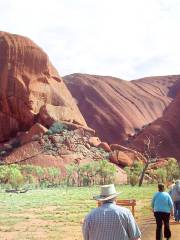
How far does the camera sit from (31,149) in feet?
247

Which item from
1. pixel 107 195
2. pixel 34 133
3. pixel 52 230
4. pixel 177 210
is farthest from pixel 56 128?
pixel 107 195

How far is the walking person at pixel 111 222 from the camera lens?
662cm

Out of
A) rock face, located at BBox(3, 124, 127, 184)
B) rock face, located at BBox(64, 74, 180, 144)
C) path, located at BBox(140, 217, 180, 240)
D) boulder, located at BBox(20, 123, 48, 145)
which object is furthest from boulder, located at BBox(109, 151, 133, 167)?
path, located at BBox(140, 217, 180, 240)

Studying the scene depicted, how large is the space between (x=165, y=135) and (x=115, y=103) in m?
34.1

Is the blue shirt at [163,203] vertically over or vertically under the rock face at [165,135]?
under

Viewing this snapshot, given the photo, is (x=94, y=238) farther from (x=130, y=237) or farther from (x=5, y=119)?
(x=5, y=119)

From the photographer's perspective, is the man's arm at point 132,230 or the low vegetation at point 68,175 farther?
the low vegetation at point 68,175

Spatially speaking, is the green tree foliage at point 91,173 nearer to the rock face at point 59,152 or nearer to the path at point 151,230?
the rock face at point 59,152

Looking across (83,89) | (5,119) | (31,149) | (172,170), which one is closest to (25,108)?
(5,119)

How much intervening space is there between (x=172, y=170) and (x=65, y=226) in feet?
160

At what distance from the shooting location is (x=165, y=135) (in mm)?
→ 99938

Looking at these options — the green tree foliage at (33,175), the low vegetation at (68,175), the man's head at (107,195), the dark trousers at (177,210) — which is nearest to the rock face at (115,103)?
the low vegetation at (68,175)

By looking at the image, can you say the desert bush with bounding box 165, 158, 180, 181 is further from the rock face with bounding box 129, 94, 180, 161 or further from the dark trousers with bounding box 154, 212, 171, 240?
the dark trousers with bounding box 154, 212, 171, 240

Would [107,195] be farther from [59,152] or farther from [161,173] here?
[59,152]
